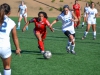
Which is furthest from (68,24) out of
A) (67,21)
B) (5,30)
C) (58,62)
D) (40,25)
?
(5,30)

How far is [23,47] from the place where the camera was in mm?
16375

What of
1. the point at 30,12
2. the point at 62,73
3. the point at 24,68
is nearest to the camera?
the point at 62,73

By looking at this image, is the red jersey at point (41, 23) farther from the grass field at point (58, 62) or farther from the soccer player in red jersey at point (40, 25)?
the grass field at point (58, 62)

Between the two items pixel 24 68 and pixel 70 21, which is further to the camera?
pixel 70 21

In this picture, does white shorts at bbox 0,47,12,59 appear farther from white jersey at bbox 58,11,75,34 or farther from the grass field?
white jersey at bbox 58,11,75,34

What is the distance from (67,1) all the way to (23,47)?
168 ft

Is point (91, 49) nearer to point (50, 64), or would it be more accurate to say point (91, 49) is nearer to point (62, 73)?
point (50, 64)

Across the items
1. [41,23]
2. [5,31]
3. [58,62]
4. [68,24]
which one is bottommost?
[58,62]

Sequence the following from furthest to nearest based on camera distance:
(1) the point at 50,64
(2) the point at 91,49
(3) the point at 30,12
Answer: (3) the point at 30,12 → (2) the point at 91,49 → (1) the point at 50,64

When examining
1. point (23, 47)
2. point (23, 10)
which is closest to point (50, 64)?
point (23, 47)

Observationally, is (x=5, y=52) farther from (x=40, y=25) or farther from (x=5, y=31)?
(x=40, y=25)

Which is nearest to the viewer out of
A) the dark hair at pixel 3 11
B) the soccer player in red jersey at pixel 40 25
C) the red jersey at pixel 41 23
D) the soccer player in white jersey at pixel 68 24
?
the dark hair at pixel 3 11

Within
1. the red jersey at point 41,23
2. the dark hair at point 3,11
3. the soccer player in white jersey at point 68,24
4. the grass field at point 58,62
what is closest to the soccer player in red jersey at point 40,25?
the red jersey at point 41,23

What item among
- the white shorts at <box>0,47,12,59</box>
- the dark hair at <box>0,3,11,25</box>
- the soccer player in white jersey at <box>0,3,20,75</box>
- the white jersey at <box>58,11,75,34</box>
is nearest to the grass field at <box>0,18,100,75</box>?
the white jersey at <box>58,11,75,34</box>
